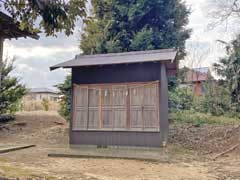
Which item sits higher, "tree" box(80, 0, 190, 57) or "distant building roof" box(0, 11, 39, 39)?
"tree" box(80, 0, 190, 57)

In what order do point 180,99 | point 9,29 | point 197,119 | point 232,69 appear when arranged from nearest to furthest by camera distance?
point 9,29 < point 197,119 < point 180,99 < point 232,69

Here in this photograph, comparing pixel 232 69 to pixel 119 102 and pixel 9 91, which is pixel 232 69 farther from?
pixel 9 91

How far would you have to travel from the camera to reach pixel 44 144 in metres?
10.4

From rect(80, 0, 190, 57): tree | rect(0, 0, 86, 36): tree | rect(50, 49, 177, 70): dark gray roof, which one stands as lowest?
rect(0, 0, 86, 36): tree

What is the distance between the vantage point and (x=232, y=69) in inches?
606

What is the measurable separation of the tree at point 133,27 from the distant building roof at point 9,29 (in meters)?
8.32

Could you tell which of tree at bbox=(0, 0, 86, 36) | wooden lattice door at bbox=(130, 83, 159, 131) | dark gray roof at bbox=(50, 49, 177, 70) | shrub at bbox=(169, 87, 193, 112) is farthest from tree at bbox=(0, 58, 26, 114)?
tree at bbox=(0, 0, 86, 36)

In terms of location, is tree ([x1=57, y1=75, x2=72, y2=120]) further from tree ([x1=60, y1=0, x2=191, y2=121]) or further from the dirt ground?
the dirt ground

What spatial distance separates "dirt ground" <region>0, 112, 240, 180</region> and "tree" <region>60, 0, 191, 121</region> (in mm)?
2625

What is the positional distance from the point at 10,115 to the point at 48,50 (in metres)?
3.97

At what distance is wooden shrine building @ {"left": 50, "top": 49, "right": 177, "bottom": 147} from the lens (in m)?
9.03

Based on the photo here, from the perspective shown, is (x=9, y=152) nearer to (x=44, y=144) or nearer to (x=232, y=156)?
(x=44, y=144)

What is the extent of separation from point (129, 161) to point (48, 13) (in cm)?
467

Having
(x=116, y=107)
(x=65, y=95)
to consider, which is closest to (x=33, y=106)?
(x=65, y=95)
